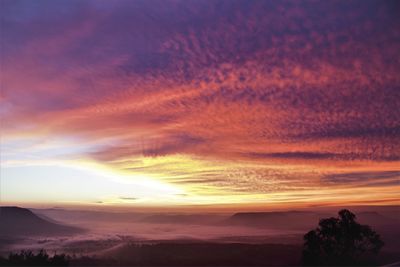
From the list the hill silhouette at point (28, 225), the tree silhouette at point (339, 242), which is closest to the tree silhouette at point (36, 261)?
the tree silhouette at point (339, 242)

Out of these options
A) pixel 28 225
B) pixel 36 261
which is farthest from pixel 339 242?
pixel 28 225

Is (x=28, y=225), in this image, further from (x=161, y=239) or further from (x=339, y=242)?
(x=339, y=242)

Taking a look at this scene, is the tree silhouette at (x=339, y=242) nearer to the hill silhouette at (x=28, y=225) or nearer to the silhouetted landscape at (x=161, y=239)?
the silhouetted landscape at (x=161, y=239)

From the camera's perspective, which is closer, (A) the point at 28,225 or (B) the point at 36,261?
(B) the point at 36,261

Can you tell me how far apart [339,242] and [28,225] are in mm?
26590

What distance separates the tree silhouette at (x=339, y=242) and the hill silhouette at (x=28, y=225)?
661 inches

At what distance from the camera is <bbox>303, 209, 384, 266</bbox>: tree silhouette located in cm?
1167

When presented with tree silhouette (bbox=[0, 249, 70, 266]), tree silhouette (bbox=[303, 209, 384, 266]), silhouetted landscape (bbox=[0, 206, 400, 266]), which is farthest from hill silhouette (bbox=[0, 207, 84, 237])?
tree silhouette (bbox=[303, 209, 384, 266])

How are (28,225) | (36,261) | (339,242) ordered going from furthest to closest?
(28,225)
(339,242)
(36,261)

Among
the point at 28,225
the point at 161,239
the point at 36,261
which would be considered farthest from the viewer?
the point at 28,225

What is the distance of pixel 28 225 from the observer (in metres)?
31.6

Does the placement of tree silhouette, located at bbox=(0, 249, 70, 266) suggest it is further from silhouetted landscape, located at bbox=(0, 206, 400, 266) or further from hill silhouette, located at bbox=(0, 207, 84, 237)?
hill silhouette, located at bbox=(0, 207, 84, 237)

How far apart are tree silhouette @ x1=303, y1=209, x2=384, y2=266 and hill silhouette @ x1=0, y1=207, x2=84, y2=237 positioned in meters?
16.8

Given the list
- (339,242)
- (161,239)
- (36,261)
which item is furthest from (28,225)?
(339,242)
